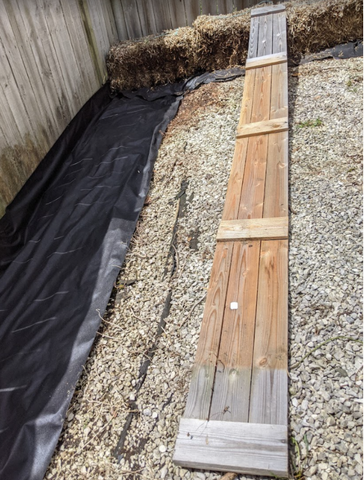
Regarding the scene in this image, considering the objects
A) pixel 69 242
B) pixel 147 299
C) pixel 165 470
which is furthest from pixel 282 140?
pixel 165 470

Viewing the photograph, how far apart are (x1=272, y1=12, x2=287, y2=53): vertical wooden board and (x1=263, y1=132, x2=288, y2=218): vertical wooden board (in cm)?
184

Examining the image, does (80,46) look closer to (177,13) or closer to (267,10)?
(177,13)

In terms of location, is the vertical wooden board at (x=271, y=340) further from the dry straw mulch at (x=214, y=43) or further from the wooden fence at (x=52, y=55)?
the dry straw mulch at (x=214, y=43)

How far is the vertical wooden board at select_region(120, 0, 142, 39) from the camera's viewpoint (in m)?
5.53

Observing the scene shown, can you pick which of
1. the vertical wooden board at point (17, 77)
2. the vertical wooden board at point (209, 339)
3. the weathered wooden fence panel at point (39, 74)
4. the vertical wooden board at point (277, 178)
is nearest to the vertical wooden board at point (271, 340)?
the vertical wooden board at point (209, 339)

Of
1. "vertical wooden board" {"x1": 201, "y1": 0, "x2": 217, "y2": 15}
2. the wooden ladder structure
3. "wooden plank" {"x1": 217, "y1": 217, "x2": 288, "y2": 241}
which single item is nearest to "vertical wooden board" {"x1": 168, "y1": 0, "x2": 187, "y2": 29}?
"vertical wooden board" {"x1": 201, "y1": 0, "x2": 217, "y2": 15}

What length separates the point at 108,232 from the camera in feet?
9.64

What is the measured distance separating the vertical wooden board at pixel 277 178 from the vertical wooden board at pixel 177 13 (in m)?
3.62

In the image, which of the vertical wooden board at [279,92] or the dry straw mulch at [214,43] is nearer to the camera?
the vertical wooden board at [279,92]

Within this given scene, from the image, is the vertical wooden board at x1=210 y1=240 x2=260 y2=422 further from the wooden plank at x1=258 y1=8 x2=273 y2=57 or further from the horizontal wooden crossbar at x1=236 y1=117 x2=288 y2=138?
the wooden plank at x1=258 y1=8 x2=273 y2=57

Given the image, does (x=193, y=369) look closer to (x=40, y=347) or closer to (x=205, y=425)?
(x=205, y=425)

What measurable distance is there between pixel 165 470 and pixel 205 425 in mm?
268

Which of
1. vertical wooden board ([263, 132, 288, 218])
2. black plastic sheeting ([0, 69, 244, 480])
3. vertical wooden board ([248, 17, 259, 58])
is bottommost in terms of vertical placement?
black plastic sheeting ([0, 69, 244, 480])

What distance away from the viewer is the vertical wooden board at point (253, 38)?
4.50 metres
